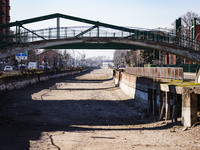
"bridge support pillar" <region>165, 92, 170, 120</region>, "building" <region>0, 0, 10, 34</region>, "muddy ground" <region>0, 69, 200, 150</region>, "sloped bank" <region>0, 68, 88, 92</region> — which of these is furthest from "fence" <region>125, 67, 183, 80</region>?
"building" <region>0, 0, 10, 34</region>

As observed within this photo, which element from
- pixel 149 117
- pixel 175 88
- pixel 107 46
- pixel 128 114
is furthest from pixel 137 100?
pixel 107 46

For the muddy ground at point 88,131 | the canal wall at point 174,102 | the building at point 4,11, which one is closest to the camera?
the muddy ground at point 88,131

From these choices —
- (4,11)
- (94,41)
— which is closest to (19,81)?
(94,41)

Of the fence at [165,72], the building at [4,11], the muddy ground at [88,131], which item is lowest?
the muddy ground at [88,131]

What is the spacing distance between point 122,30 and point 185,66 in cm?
1421

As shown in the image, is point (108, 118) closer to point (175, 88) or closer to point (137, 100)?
point (175, 88)

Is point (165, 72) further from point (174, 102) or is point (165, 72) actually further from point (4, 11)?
point (4, 11)

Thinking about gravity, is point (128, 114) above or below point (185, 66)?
below

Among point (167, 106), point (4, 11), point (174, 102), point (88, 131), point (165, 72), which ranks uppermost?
point (4, 11)

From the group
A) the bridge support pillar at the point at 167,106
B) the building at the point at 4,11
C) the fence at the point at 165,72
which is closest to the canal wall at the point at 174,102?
the bridge support pillar at the point at 167,106

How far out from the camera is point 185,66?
187 ft

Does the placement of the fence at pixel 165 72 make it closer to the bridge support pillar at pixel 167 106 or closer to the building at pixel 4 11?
the bridge support pillar at pixel 167 106

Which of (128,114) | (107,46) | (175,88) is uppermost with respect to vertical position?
(107,46)

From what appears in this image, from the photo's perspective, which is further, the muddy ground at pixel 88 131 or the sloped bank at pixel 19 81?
the sloped bank at pixel 19 81
